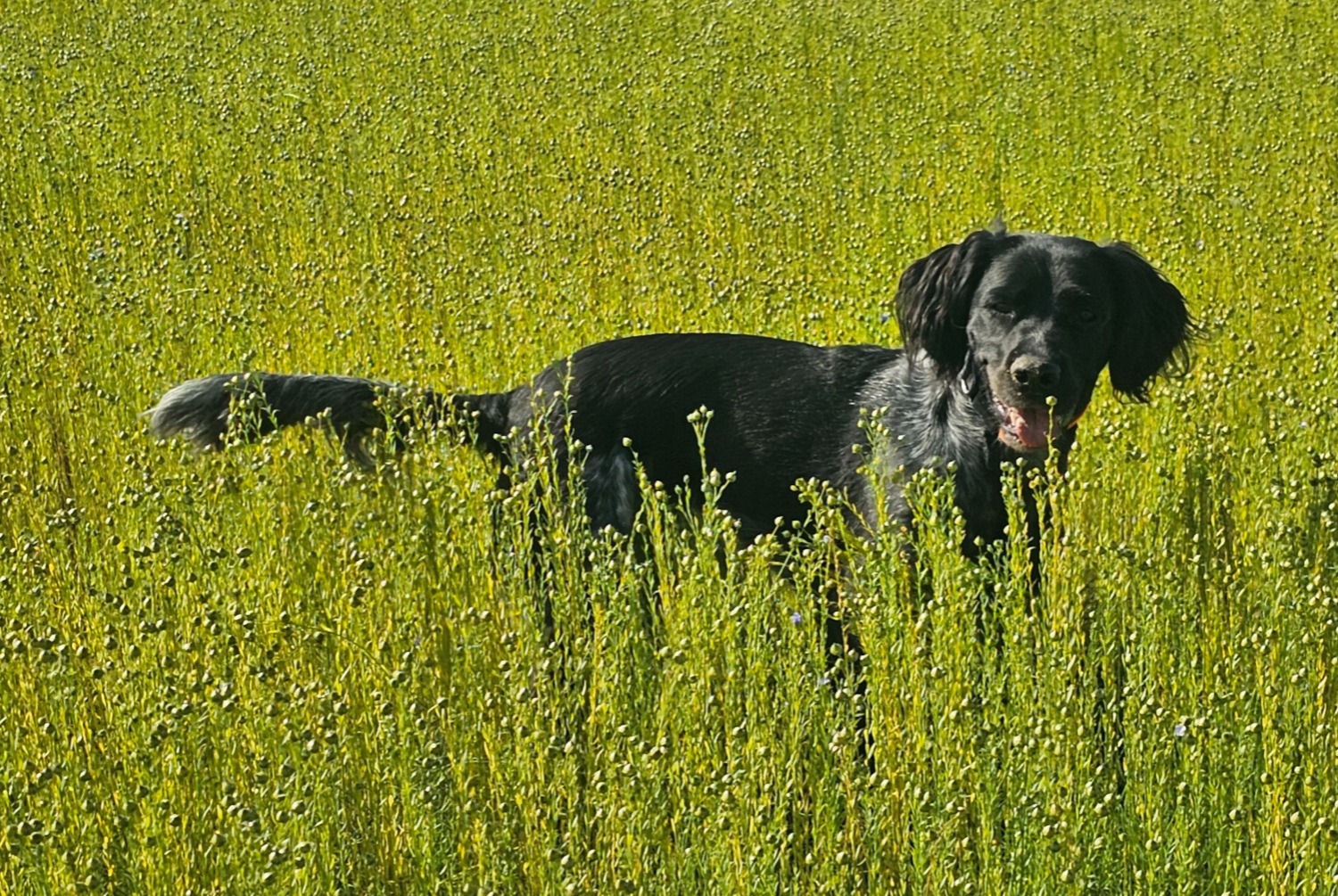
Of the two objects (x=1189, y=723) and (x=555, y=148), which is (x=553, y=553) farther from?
(x=555, y=148)

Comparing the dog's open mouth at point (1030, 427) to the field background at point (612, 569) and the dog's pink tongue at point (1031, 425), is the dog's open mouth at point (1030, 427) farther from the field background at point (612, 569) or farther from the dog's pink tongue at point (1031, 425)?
the field background at point (612, 569)

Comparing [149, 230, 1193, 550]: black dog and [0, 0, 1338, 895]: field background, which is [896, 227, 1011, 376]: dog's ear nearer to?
[149, 230, 1193, 550]: black dog

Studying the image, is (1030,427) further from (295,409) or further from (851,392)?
(295,409)

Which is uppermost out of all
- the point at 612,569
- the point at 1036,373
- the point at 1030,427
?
the point at 1036,373

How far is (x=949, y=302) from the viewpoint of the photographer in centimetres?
439

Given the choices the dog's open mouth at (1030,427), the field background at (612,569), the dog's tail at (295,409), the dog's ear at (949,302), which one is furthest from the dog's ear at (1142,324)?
the dog's tail at (295,409)

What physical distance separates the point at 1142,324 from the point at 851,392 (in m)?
0.88

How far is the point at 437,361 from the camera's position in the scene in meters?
5.73

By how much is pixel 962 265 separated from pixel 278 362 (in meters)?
2.78

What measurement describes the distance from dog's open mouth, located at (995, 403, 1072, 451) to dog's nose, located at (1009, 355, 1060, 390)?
102 mm

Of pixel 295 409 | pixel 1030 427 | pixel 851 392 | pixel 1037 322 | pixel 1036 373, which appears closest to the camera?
pixel 1036 373

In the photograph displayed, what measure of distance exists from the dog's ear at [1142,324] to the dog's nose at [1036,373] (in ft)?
1.86

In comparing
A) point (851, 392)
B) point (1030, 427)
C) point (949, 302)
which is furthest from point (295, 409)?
point (1030, 427)

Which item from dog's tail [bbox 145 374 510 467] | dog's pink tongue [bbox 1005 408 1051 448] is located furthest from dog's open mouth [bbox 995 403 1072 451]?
dog's tail [bbox 145 374 510 467]
